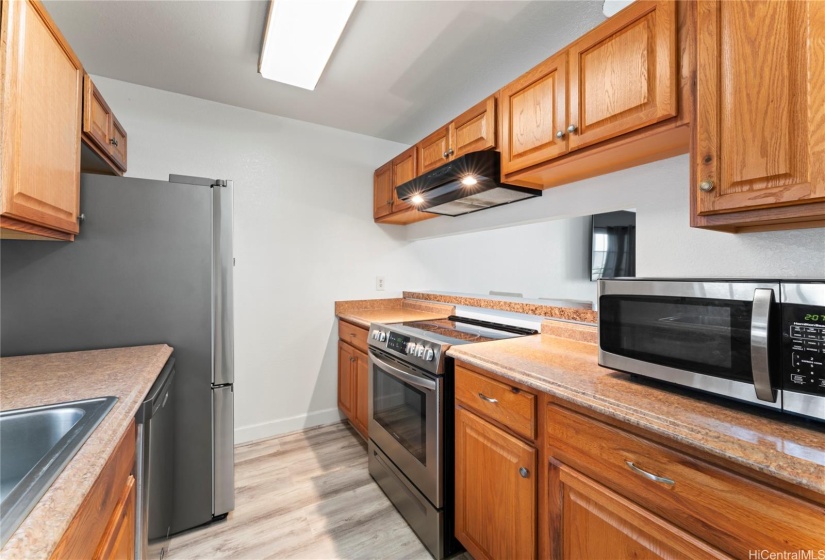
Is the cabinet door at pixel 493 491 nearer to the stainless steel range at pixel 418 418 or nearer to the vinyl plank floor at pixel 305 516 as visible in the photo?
the stainless steel range at pixel 418 418

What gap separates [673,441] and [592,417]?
198 millimetres

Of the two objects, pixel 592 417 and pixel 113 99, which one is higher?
pixel 113 99

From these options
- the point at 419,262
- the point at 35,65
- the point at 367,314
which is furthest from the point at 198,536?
the point at 419,262

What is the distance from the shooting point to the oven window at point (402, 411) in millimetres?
1619

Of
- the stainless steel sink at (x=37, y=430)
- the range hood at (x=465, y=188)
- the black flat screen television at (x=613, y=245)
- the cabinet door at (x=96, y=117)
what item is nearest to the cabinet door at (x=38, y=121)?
the cabinet door at (x=96, y=117)

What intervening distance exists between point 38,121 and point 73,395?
3.08ft

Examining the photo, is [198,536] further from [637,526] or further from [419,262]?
[419,262]

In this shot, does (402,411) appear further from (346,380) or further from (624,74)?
(624,74)

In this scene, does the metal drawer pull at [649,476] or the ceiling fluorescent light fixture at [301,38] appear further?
the ceiling fluorescent light fixture at [301,38]

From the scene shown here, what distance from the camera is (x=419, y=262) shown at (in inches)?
131

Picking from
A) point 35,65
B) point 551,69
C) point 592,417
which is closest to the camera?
point 592,417

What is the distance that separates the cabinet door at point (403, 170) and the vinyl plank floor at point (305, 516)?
1.87 meters

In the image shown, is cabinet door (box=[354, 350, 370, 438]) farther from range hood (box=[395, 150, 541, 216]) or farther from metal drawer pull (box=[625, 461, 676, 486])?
metal drawer pull (box=[625, 461, 676, 486])

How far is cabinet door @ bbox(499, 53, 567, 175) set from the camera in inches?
54.0
